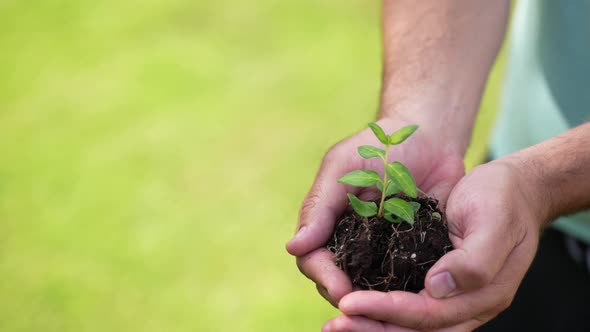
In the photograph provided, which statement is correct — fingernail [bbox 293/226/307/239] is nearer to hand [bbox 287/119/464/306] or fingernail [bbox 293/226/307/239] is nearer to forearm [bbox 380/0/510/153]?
hand [bbox 287/119/464/306]

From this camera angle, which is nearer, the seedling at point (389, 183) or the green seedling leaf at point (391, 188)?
the seedling at point (389, 183)

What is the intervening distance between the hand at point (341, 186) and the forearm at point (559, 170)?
0.31 m

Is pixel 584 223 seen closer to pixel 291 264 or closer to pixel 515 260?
pixel 515 260

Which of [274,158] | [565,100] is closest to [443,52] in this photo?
[565,100]

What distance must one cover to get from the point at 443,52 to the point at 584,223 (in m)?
0.94

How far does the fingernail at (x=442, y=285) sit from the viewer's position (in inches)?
76.9

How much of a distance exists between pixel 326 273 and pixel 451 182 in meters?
0.71

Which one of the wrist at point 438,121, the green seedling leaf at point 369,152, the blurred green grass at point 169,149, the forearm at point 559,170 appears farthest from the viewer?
the blurred green grass at point 169,149

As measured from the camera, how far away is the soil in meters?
2.11

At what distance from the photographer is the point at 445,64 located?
2.81m

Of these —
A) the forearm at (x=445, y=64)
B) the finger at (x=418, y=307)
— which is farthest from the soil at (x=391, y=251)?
the forearm at (x=445, y=64)

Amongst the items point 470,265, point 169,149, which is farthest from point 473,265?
point 169,149

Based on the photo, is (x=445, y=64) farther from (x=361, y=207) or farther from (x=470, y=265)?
(x=470, y=265)

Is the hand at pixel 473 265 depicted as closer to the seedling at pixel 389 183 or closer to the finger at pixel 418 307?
the finger at pixel 418 307
